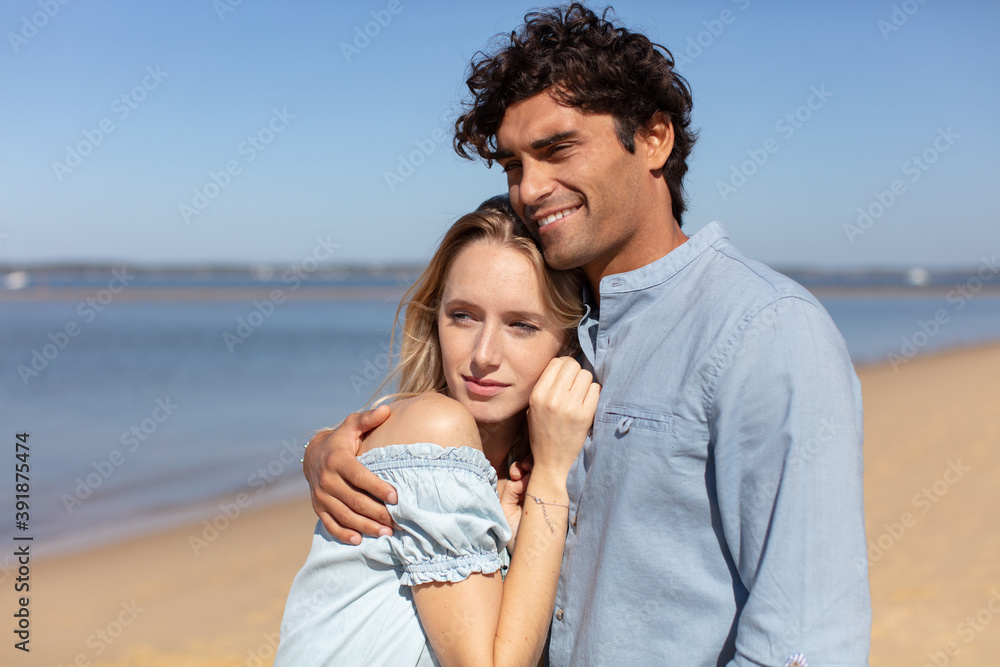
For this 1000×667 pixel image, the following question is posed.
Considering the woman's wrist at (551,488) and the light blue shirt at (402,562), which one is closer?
the light blue shirt at (402,562)

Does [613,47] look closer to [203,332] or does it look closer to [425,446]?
[425,446]

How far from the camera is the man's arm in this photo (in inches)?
64.0

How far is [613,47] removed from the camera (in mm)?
2490

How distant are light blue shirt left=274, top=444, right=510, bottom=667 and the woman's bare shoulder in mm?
45

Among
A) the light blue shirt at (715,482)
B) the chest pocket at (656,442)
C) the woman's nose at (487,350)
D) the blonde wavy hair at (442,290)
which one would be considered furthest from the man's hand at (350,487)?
the chest pocket at (656,442)

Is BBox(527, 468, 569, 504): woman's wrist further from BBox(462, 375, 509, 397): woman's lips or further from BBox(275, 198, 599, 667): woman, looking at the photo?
BBox(462, 375, 509, 397): woman's lips

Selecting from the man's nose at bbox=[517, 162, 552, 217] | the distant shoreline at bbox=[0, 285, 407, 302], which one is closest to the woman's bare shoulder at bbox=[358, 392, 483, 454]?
the man's nose at bbox=[517, 162, 552, 217]

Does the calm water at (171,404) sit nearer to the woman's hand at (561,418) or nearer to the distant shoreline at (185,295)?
the woman's hand at (561,418)

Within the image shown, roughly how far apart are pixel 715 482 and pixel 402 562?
94 cm

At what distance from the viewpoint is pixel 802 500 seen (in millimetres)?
1643

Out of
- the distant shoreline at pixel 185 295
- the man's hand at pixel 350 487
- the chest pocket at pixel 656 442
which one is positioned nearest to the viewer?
the chest pocket at pixel 656 442

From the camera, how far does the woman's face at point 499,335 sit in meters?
2.62

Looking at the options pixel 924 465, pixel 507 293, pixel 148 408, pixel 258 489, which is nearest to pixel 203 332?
pixel 148 408

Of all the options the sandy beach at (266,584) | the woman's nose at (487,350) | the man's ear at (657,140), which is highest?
the man's ear at (657,140)
